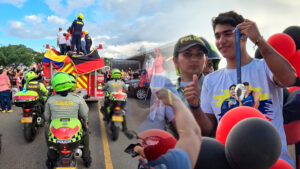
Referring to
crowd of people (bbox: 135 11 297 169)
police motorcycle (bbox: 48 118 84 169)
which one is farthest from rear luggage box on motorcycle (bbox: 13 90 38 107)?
crowd of people (bbox: 135 11 297 169)

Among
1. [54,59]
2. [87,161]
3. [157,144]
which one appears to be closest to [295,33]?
[157,144]

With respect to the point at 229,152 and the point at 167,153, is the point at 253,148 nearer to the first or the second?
the point at 229,152

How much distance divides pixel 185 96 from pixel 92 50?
330 inches

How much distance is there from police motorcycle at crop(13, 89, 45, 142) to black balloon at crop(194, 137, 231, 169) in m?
5.09

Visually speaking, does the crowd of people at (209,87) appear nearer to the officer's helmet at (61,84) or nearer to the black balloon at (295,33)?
the black balloon at (295,33)

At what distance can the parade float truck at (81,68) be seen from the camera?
26.5 feet

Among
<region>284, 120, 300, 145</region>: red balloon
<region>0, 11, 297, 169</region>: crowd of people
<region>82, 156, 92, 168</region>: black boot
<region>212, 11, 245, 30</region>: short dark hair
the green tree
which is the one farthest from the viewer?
the green tree

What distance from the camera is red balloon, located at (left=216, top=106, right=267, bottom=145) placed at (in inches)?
41.1

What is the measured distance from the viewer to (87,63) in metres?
8.42

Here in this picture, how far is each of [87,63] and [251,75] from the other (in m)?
7.64

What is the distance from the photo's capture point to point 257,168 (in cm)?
88

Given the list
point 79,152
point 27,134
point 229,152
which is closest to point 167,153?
point 229,152

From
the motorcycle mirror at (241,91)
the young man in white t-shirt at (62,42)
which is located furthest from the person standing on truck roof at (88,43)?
the motorcycle mirror at (241,91)

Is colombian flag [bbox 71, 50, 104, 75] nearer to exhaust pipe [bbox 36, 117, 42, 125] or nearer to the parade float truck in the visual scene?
the parade float truck
